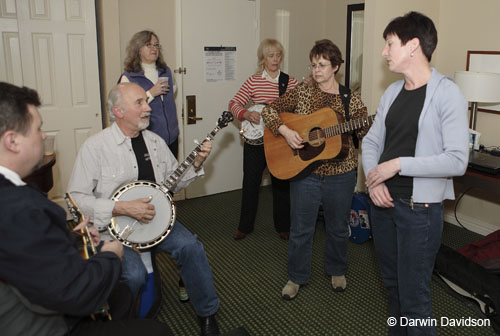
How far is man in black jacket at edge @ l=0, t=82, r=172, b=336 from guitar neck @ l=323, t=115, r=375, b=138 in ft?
5.17

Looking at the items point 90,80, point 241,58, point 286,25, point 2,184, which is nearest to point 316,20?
point 286,25

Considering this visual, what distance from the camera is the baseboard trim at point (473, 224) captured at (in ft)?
12.4

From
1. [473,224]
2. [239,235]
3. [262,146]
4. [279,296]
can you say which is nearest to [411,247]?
[279,296]

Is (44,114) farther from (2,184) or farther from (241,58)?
(2,184)

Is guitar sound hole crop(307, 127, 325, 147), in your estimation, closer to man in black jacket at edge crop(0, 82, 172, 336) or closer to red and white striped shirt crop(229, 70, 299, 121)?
red and white striped shirt crop(229, 70, 299, 121)

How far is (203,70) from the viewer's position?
455cm

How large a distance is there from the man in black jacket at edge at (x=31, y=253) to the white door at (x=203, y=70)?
316 centimetres

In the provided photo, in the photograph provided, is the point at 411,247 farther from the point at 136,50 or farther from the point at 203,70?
the point at 203,70

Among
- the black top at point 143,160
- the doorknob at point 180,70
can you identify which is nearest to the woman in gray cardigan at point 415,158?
the black top at point 143,160

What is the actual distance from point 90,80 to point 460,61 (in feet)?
10.5

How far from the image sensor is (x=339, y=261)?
2.93m

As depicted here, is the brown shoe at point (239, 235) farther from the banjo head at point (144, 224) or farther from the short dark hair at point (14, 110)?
the short dark hair at point (14, 110)

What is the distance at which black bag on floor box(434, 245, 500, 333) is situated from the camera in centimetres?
260

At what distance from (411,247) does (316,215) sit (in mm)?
908
